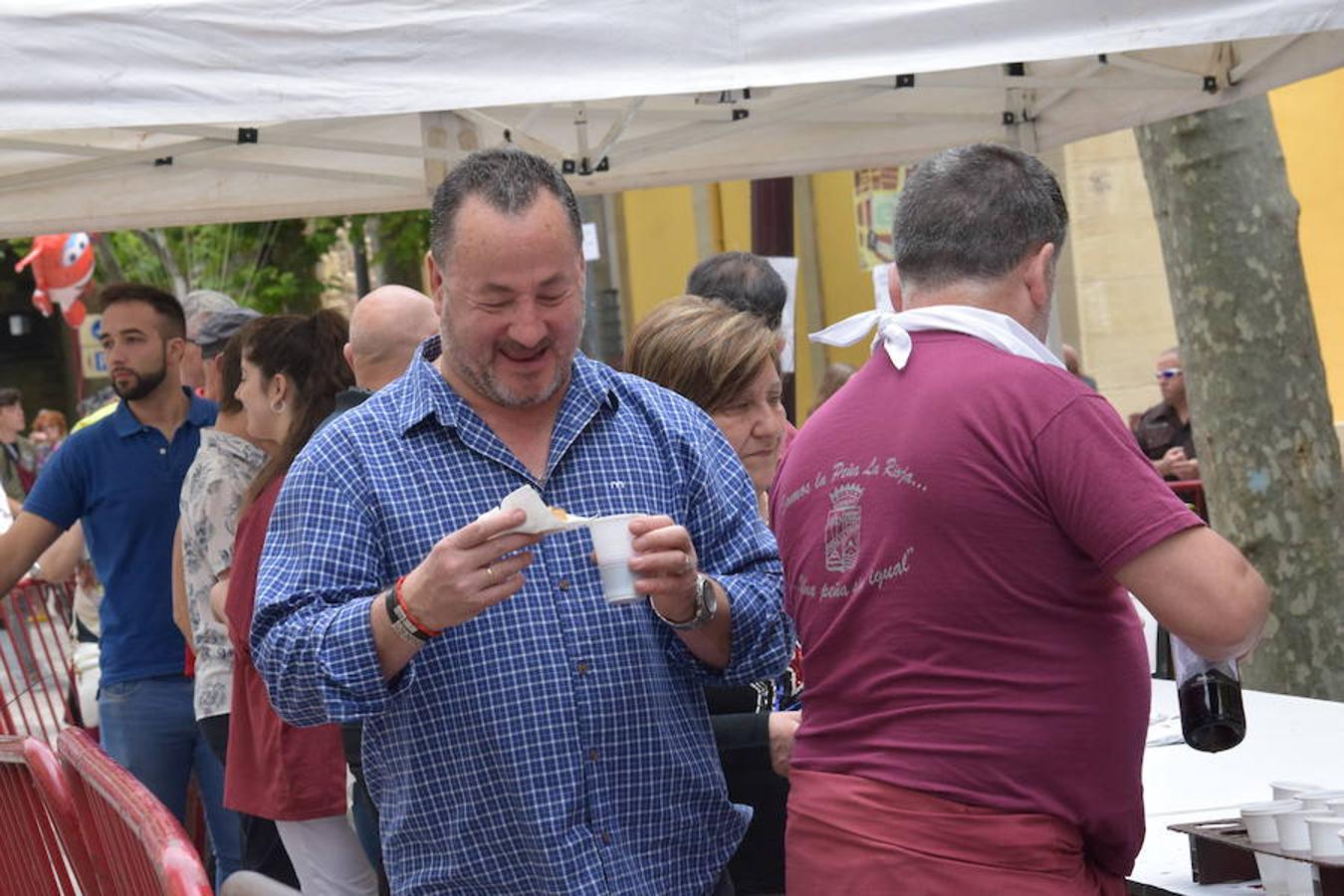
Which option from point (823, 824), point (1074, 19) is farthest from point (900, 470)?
point (1074, 19)

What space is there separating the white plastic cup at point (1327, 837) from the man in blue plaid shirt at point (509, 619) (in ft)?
2.82

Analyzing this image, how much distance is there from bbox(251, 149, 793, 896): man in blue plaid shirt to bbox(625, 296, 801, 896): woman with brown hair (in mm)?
602

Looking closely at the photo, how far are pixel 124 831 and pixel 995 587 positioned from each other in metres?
1.27

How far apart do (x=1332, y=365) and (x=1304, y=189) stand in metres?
1.18

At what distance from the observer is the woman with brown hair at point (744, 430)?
3572mm

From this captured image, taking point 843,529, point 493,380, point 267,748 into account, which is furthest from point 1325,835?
point 267,748

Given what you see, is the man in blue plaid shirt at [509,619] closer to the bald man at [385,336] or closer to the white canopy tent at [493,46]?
the bald man at [385,336]

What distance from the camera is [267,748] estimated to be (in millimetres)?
4613

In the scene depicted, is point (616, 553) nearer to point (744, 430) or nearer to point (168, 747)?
point (744, 430)

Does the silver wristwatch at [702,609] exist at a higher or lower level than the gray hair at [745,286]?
lower

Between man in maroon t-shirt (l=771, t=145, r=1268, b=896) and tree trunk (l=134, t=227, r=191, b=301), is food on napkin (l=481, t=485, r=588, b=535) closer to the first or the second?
man in maroon t-shirt (l=771, t=145, r=1268, b=896)

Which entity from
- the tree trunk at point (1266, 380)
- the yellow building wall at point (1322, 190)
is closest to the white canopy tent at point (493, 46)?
the tree trunk at point (1266, 380)

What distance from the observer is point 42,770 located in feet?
11.2

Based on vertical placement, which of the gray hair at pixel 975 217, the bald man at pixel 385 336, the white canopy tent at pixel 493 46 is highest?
the white canopy tent at pixel 493 46
